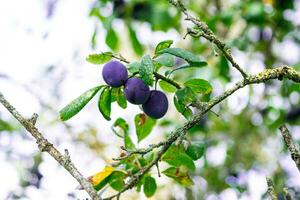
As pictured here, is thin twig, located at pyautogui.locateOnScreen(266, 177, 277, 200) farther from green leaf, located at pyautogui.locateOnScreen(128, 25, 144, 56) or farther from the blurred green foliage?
green leaf, located at pyautogui.locateOnScreen(128, 25, 144, 56)

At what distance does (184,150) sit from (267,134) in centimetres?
210

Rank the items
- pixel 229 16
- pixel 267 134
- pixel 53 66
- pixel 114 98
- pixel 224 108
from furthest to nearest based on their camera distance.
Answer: pixel 53 66, pixel 267 134, pixel 224 108, pixel 229 16, pixel 114 98

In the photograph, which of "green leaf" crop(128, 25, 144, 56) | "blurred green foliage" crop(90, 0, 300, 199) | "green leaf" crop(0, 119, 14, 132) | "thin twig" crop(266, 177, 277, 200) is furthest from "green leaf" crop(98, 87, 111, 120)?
"green leaf" crop(0, 119, 14, 132)

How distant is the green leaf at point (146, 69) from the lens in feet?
2.93

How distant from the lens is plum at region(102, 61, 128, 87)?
0.93 meters

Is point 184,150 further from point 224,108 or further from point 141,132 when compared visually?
point 224,108

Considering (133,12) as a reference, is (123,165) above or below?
below

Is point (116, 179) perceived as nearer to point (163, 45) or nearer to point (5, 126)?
point (163, 45)

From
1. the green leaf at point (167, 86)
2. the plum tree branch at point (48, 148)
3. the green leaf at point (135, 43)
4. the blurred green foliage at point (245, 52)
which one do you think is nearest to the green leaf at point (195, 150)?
the green leaf at point (167, 86)

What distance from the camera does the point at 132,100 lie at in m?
0.93

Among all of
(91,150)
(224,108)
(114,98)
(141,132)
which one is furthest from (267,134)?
(114,98)

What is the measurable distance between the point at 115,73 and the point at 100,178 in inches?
9.5

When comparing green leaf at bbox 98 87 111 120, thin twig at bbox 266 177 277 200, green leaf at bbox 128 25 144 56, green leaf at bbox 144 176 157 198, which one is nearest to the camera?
thin twig at bbox 266 177 277 200

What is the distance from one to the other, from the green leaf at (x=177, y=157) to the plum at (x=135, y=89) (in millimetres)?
176
